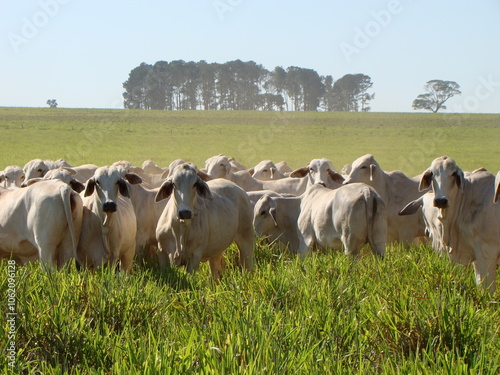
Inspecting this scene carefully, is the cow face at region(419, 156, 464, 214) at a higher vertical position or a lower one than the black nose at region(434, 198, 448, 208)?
higher

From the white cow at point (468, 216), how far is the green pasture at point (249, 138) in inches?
942

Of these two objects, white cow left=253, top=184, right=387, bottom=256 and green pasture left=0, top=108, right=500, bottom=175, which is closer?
white cow left=253, top=184, right=387, bottom=256

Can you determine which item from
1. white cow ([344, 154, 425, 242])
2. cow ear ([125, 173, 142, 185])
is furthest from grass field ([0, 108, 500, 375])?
white cow ([344, 154, 425, 242])

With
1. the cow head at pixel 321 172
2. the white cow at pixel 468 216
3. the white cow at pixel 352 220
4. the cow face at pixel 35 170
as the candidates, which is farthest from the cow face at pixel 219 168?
the white cow at pixel 468 216

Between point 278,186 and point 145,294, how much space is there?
10.2 metres

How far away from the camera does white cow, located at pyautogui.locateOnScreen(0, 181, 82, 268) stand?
8000 millimetres

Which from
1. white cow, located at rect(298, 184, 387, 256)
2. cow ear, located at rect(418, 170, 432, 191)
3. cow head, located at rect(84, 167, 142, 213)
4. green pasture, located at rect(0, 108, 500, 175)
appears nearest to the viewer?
cow head, located at rect(84, 167, 142, 213)

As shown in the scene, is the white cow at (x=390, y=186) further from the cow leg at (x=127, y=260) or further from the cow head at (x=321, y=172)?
the cow leg at (x=127, y=260)

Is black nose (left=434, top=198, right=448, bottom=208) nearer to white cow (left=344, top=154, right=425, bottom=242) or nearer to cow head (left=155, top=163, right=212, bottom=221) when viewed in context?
cow head (left=155, top=163, right=212, bottom=221)

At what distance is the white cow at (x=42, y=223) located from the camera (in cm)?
800

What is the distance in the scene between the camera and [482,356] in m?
4.43

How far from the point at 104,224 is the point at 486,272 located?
406 centimetres

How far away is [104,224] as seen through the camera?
837 cm

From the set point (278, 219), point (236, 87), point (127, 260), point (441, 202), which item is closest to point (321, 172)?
point (278, 219)
